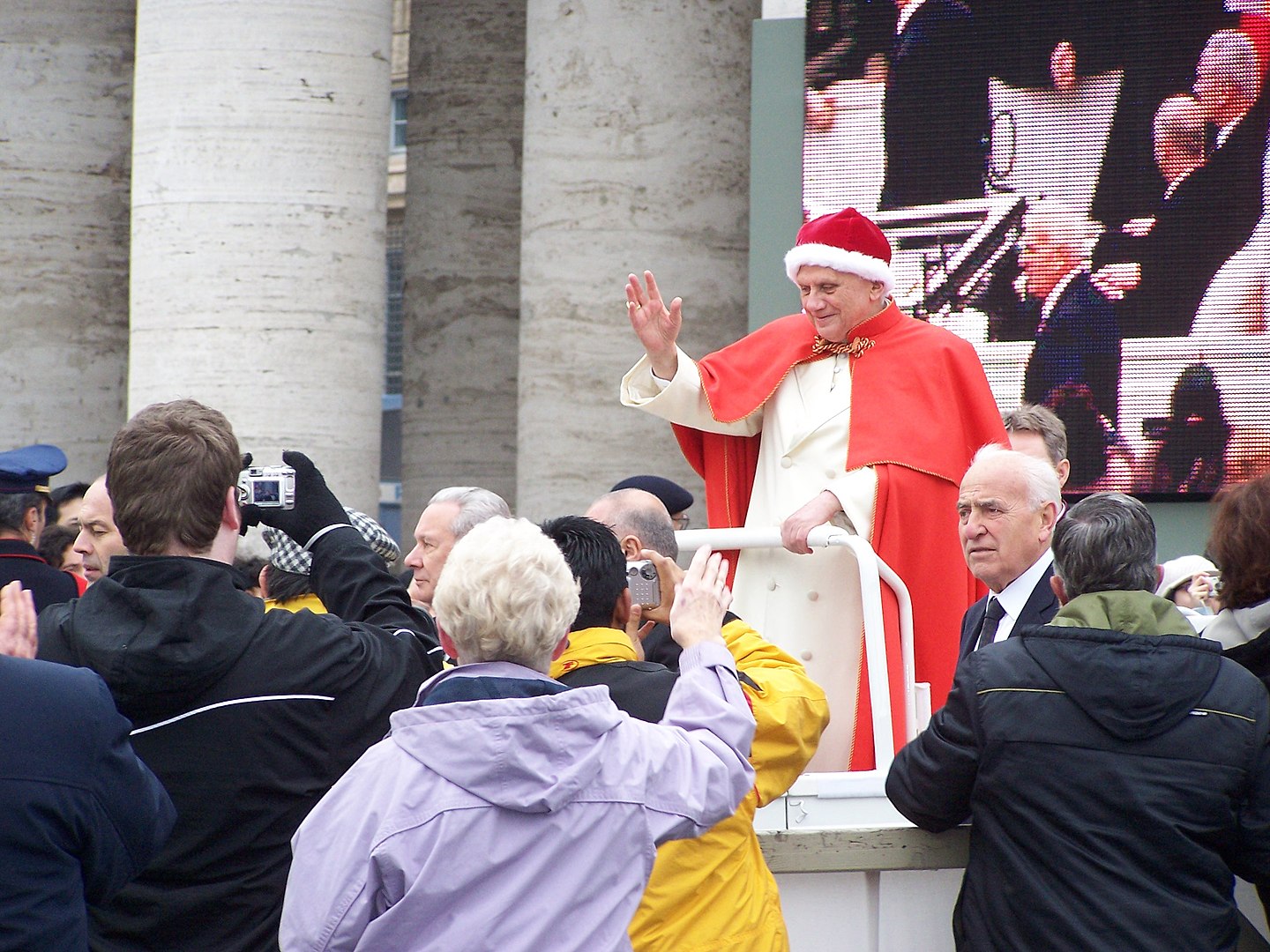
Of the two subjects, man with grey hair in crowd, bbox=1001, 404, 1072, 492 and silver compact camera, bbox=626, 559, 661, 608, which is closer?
silver compact camera, bbox=626, 559, 661, 608

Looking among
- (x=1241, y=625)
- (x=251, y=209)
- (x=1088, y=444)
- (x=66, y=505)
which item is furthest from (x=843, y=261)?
(x=251, y=209)

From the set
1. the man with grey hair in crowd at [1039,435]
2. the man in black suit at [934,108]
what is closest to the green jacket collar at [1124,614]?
the man with grey hair in crowd at [1039,435]

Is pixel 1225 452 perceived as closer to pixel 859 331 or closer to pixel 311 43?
pixel 859 331

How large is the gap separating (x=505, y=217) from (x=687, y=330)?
134 inches

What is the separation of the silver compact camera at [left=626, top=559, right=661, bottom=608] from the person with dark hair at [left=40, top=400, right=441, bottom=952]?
22.3 inches

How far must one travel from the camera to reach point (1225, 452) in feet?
22.7

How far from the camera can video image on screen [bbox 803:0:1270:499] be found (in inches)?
275

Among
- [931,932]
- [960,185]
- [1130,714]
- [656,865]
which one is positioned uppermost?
[960,185]

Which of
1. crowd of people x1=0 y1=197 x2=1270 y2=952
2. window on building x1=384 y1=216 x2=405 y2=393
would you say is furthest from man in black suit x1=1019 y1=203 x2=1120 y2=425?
window on building x1=384 y1=216 x2=405 y2=393

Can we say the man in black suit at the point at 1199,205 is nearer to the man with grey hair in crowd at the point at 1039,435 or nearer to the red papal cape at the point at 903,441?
the man with grey hair in crowd at the point at 1039,435

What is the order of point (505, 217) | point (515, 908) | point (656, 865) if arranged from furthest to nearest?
point (505, 217) → point (656, 865) → point (515, 908)

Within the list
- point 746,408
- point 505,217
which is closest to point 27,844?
point 746,408

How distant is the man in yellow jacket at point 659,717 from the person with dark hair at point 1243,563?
818mm

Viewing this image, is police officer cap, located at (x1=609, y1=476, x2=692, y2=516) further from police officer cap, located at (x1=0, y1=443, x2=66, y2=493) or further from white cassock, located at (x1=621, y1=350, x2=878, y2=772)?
police officer cap, located at (x1=0, y1=443, x2=66, y2=493)
